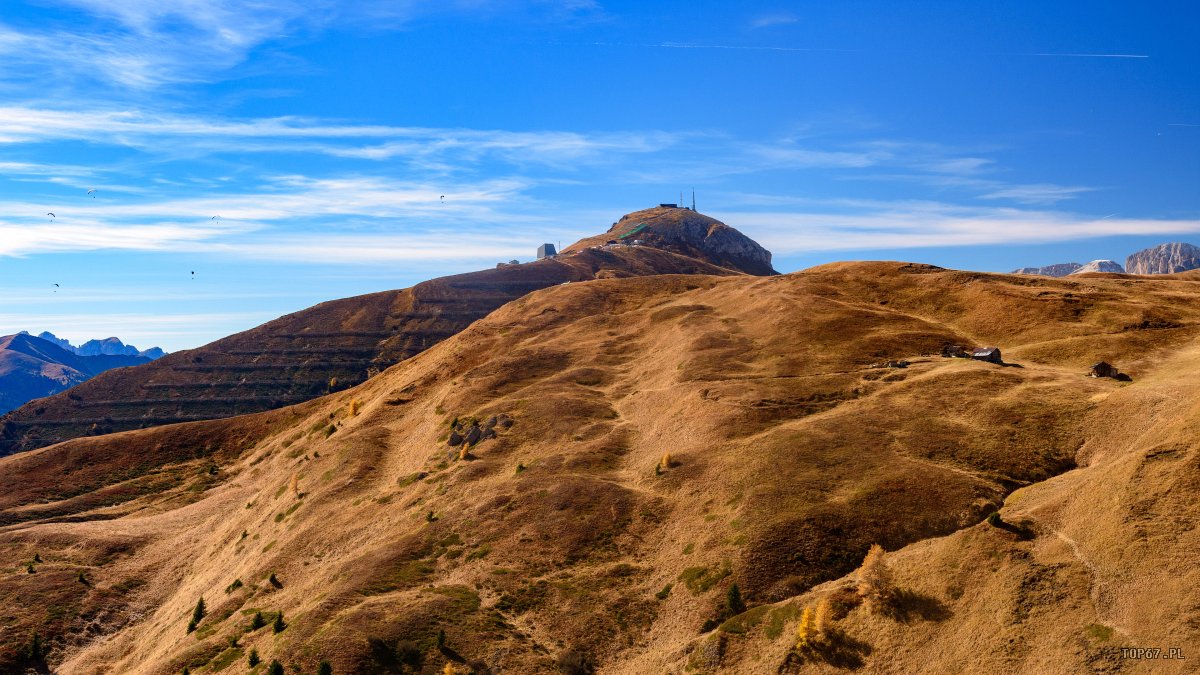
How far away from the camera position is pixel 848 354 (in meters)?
93.1

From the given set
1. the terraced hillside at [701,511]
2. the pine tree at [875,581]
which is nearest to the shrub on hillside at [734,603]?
the terraced hillside at [701,511]

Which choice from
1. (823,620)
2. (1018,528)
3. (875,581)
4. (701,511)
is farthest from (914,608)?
(701,511)

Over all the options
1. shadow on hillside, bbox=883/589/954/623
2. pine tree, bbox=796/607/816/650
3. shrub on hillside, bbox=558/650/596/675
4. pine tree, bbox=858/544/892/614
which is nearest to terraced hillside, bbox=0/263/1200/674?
shadow on hillside, bbox=883/589/954/623

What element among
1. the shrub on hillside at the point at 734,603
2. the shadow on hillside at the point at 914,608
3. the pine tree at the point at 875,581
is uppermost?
the pine tree at the point at 875,581

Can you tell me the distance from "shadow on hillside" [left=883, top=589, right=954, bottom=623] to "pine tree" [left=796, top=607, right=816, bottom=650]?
14.5 feet

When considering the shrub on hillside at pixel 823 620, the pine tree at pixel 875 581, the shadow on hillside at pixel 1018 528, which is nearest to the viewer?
the shrub on hillside at pixel 823 620

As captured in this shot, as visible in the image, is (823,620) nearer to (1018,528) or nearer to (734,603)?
(734,603)

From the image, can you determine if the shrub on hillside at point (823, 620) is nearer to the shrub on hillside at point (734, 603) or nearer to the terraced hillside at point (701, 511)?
the terraced hillside at point (701, 511)

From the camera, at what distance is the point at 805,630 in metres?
43.0

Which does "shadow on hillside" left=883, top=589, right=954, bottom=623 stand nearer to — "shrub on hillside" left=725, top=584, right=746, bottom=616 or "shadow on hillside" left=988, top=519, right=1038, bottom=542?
"shadow on hillside" left=988, top=519, right=1038, bottom=542

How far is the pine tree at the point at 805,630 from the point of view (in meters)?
42.3

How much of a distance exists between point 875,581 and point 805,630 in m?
5.90

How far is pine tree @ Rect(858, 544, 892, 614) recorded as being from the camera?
43.6 m

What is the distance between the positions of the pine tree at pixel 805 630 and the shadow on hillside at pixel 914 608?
14.5 feet
